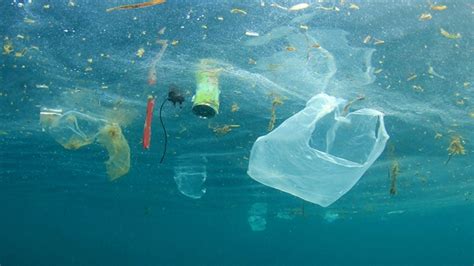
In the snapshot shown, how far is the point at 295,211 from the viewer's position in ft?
143

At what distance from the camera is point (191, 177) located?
25828 millimetres

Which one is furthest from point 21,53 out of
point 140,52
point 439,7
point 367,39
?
point 439,7

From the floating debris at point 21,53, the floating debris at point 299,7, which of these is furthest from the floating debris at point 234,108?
the floating debris at point 21,53

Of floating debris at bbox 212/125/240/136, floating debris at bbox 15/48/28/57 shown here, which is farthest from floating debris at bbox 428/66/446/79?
floating debris at bbox 15/48/28/57

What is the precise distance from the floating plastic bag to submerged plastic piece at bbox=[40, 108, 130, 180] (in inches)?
125

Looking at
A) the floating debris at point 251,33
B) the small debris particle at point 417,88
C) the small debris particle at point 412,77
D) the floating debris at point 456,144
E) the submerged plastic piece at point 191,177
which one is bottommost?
the submerged plastic piece at point 191,177

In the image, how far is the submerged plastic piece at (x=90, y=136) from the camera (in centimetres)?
866

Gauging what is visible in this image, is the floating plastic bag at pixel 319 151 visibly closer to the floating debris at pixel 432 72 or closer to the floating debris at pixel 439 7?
the floating debris at pixel 439 7

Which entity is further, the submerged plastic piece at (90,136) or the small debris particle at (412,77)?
the small debris particle at (412,77)

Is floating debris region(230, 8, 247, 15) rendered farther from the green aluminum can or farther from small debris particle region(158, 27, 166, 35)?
the green aluminum can

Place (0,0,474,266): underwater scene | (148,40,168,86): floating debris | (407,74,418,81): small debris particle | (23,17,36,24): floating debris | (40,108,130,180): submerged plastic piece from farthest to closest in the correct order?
(407,74,418,81): small debris particle < (148,40,168,86): floating debris < (40,108,130,180): submerged plastic piece < (23,17,36,24): floating debris < (0,0,474,266): underwater scene

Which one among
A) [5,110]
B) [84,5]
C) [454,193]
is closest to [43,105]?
[5,110]

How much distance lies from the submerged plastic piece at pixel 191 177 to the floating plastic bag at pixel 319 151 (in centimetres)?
1549

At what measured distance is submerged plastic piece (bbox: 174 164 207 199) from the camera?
2302 centimetres
